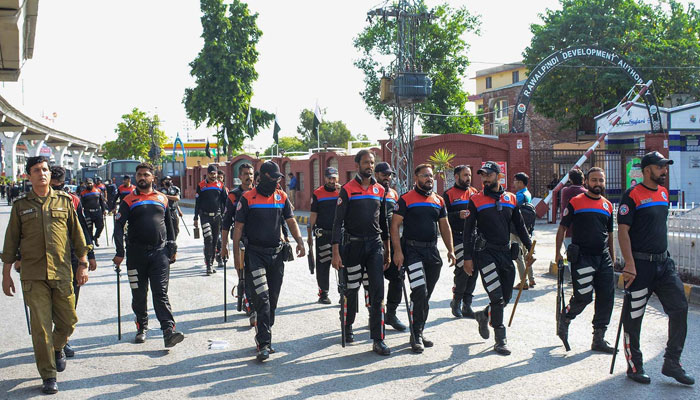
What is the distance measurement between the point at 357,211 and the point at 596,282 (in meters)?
2.48

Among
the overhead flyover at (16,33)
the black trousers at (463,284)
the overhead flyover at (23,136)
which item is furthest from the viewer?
the overhead flyover at (23,136)

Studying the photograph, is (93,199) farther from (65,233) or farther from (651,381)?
(651,381)

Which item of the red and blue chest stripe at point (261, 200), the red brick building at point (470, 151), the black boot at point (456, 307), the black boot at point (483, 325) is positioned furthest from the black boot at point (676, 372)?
the red brick building at point (470, 151)

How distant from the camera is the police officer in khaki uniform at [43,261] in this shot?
573 cm

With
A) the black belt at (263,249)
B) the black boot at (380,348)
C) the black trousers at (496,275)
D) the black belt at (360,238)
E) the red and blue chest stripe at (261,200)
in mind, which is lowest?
the black boot at (380,348)

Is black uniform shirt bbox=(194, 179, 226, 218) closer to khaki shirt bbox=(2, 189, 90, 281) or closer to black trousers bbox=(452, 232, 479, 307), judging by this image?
black trousers bbox=(452, 232, 479, 307)

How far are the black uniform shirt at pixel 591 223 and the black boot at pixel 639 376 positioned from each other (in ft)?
4.31

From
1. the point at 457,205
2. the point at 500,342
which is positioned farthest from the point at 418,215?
the point at 457,205

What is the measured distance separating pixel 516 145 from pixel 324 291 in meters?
17.1

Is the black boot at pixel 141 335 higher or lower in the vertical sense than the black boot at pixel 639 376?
higher

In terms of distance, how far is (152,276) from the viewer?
7.09 meters

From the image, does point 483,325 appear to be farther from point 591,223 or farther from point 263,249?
point 263,249

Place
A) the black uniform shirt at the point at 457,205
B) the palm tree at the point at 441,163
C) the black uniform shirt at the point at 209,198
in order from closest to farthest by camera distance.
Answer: the black uniform shirt at the point at 457,205, the black uniform shirt at the point at 209,198, the palm tree at the point at 441,163

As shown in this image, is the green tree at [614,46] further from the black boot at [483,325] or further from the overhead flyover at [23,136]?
the overhead flyover at [23,136]
